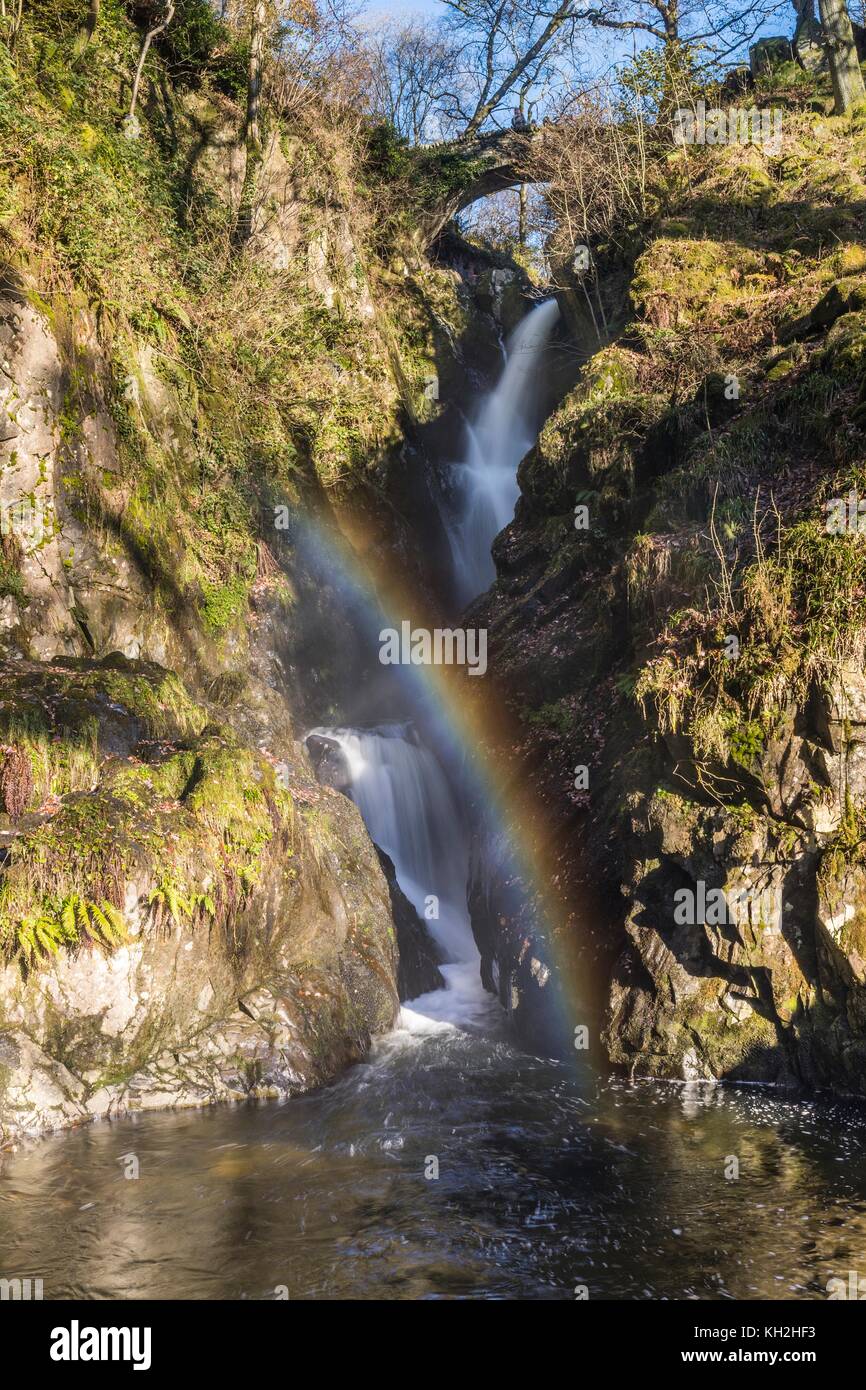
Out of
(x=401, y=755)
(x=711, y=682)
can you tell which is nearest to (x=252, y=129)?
(x=401, y=755)

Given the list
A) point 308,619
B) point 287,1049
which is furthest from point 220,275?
point 287,1049

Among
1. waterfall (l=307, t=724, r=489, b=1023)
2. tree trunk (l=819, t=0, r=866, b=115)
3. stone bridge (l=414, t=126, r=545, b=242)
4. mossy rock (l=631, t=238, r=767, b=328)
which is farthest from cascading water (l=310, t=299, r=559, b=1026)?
stone bridge (l=414, t=126, r=545, b=242)

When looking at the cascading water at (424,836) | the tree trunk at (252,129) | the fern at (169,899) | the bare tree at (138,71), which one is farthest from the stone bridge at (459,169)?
the fern at (169,899)

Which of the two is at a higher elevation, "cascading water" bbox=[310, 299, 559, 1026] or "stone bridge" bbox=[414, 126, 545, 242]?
A: "stone bridge" bbox=[414, 126, 545, 242]

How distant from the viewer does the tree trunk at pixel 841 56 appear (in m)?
16.9

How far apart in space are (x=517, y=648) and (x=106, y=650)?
5.63 metres

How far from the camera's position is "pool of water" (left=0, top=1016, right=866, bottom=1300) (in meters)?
5.28

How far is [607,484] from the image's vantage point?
12719 mm

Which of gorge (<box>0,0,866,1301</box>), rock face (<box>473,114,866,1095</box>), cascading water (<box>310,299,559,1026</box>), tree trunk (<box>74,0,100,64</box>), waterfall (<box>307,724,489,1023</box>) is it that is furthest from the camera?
tree trunk (<box>74,0,100,64</box>)

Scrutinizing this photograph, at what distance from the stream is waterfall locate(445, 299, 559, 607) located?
1201cm

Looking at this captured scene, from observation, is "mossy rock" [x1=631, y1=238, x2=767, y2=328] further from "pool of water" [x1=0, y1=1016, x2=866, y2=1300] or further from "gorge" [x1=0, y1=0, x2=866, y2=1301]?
"pool of water" [x1=0, y1=1016, x2=866, y2=1300]

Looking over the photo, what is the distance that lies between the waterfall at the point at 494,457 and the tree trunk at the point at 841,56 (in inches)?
284

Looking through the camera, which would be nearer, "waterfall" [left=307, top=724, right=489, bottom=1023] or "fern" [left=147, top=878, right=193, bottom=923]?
"fern" [left=147, top=878, right=193, bottom=923]

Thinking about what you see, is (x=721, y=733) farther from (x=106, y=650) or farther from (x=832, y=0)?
(x=832, y=0)
